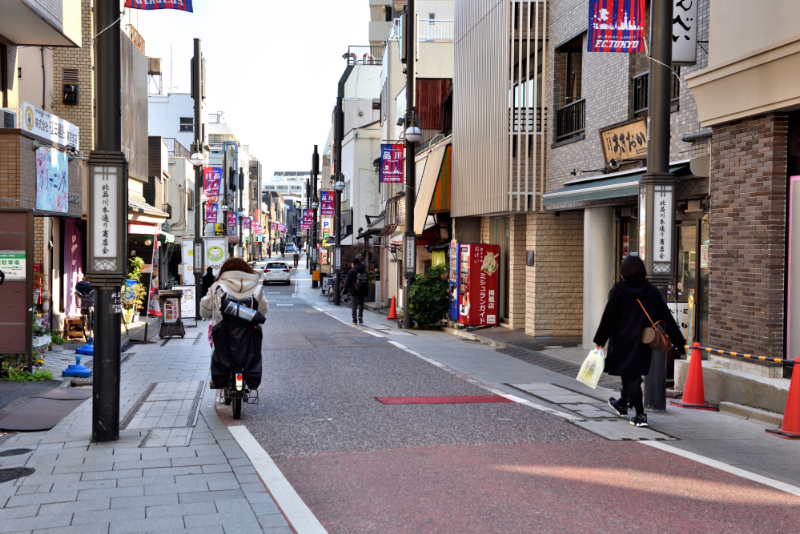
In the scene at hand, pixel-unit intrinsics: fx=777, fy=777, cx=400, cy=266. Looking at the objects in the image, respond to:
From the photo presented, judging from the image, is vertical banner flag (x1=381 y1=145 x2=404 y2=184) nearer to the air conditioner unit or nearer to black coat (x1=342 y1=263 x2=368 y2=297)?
black coat (x1=342 y1=263 x2=368 y2=297)

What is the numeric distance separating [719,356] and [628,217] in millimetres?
5913

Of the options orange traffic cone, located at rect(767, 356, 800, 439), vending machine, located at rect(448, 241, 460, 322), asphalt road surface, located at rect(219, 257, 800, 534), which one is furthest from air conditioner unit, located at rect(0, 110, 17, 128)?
vending machine, located at rect(448, 241, 460, 322)

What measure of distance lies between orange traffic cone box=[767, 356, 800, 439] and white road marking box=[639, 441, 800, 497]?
53.9 inches

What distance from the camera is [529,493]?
5.57 metres

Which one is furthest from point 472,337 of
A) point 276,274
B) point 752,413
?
point 276,274

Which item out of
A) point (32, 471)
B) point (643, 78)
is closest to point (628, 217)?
point (643, 78)

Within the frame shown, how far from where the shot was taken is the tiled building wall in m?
19.3

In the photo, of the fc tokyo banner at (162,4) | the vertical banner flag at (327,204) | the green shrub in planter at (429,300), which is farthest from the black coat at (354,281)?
the vertical banner flag at (327,204)

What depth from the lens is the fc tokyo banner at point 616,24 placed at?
10336 mm

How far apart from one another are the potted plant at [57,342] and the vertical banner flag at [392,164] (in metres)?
14.3

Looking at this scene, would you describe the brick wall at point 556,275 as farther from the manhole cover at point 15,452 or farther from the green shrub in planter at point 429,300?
the manhole cover at point 15,452

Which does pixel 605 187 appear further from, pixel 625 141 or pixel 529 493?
pixel 529 493

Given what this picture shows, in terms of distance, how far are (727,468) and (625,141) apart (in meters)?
8.61

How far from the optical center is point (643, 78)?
1352 centimetres
